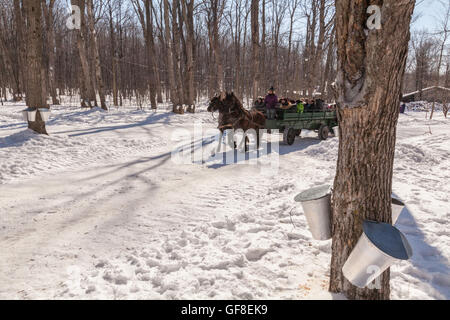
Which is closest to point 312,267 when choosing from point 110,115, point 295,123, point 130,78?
point 295,123

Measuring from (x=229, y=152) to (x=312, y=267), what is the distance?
6357mm

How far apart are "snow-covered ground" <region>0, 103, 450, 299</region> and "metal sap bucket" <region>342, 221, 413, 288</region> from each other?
528 mm

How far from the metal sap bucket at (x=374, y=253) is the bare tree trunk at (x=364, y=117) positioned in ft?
0.59

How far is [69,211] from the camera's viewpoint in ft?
14.5

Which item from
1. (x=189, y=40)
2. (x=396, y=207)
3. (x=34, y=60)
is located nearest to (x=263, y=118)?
(x=34, y=60)

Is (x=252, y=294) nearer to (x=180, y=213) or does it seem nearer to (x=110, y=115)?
(x=180, y=213)

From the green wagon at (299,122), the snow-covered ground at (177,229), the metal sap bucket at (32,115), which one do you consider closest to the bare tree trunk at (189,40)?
the green wagon at (299,122)

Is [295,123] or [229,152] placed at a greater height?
[295,123]

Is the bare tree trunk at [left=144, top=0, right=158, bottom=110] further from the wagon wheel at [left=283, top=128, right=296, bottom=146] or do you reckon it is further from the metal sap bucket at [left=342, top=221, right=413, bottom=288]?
the metal sap bucket at [left=342, top=221, right=413, bottom=288]

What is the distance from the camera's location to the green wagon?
9797 millimetres

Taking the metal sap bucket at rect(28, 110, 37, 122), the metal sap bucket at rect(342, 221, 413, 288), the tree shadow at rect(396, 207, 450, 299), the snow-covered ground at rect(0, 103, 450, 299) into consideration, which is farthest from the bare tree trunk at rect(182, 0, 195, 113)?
the metal sap bucket at rect(342, 221, 413, 288)

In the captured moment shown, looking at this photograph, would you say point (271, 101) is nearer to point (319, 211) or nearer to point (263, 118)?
point (263, 118)

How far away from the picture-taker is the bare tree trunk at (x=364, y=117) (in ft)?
6.43

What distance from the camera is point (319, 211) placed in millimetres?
2488
